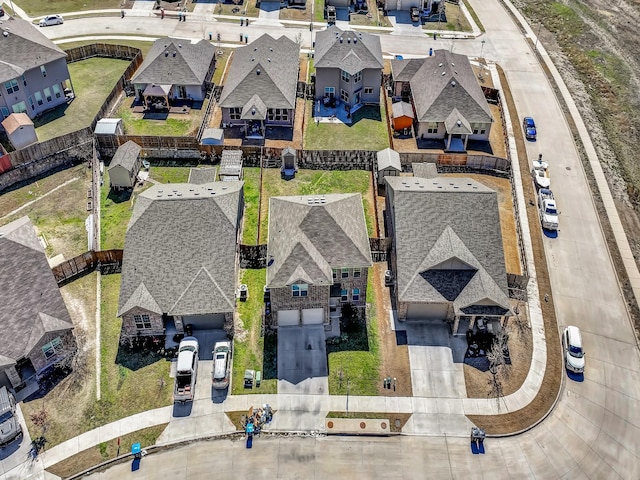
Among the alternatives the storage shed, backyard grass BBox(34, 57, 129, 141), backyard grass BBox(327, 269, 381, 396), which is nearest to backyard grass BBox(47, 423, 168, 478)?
backyard grass BBox(327, 269, 381, 396)

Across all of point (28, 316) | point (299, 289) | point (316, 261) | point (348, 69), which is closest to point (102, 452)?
point (28, 316)

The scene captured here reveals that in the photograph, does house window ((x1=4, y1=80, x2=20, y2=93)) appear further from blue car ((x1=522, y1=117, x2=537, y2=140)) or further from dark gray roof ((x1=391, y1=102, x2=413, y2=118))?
blue car ((x1=522, y1=117, x2=537, y2=140))

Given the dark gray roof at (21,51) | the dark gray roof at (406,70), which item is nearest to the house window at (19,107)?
the dark gray roof at (21,51)

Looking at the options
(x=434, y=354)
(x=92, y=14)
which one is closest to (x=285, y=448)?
(x=434, y=354)

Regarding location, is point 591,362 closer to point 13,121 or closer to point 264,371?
point 264,371

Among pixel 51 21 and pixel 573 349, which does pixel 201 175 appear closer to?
pixel 573 349
